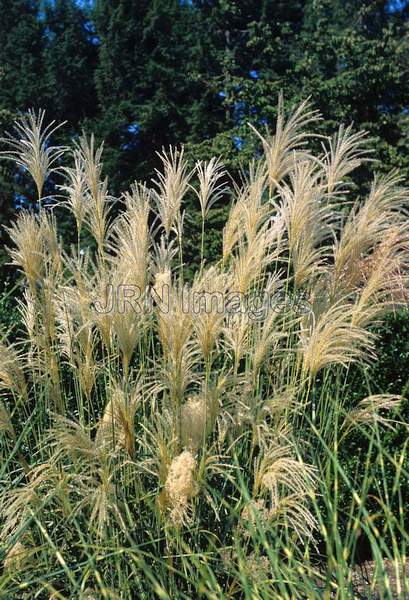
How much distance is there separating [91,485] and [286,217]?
1.46 meters

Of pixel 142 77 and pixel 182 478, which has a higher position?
pixel 142 77

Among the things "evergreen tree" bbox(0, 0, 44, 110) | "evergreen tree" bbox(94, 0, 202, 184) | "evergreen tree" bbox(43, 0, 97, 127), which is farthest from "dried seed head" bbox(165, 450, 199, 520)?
"evergreen tree" bbox(0, 0, 44, 110)

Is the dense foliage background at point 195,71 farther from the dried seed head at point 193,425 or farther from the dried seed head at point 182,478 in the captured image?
the dried seed head at point 182,478

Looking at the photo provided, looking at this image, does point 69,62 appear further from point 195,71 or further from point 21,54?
point 195,71

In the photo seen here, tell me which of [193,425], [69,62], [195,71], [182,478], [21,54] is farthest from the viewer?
[21,54]

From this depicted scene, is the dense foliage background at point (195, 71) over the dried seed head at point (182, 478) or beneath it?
over

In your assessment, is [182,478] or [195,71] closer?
[182,478]

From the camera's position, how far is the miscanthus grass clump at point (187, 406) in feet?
7.76

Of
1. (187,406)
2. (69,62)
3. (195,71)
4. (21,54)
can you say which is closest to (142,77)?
(195,71)

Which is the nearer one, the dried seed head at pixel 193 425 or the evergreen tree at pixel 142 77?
the dried seed head at pixel 193 425

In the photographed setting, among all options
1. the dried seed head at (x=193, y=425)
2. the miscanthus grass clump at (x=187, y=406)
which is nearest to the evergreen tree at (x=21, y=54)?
the miscanthus grass clump at (x=187, y=406)

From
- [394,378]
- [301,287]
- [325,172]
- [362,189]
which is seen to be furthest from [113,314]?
[362,189]

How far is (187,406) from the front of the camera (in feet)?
8.17

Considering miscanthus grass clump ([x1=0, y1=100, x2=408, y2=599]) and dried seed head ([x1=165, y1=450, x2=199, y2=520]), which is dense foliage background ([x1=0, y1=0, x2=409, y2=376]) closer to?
miscanthus grass clump ([x1=0, y1=100, x2=408, y2=599])
